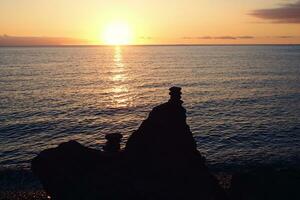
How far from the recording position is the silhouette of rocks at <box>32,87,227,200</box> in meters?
23.3

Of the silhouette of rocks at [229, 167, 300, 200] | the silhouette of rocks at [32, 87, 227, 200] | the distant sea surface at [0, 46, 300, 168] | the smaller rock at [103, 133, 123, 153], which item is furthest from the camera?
the distant sea surface at [0, 46, 300, 168]

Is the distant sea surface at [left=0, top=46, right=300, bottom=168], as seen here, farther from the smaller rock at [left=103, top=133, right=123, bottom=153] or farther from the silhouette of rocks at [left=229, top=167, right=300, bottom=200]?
the smaller rock at [left=103, top=133, right=123, bottom=153]

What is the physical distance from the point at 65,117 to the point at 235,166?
143 ft

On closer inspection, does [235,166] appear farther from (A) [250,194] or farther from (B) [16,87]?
(B) [16,87]

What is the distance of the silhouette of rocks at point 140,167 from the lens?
917 inches

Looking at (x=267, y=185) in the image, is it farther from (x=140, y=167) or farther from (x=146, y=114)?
(x=146, y=114)

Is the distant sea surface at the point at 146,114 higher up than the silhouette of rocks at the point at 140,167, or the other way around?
the silhouette of rocks at the point at 140,167

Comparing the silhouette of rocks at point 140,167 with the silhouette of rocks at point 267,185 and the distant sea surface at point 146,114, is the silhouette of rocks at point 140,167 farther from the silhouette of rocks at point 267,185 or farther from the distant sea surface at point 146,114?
the distant sea surface at point 146,114

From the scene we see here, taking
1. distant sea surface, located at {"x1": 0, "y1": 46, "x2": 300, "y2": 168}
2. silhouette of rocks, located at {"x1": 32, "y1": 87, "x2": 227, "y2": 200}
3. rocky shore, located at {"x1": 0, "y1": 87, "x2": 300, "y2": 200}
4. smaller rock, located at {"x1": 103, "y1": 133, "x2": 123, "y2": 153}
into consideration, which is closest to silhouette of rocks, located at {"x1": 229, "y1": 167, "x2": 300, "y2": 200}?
rocky shore, located at {"x1": 0, "y1": 87, "x2": 300, "y2": 200}

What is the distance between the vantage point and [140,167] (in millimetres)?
25594

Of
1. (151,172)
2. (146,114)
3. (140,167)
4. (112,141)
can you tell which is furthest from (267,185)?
(146,114)

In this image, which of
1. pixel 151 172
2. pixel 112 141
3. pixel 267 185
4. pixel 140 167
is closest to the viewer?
pixel 151 172

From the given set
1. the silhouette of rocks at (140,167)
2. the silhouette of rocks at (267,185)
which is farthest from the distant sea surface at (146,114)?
the silhouette of rocks at (140,167)

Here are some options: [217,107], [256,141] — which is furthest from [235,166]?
[217,107]
